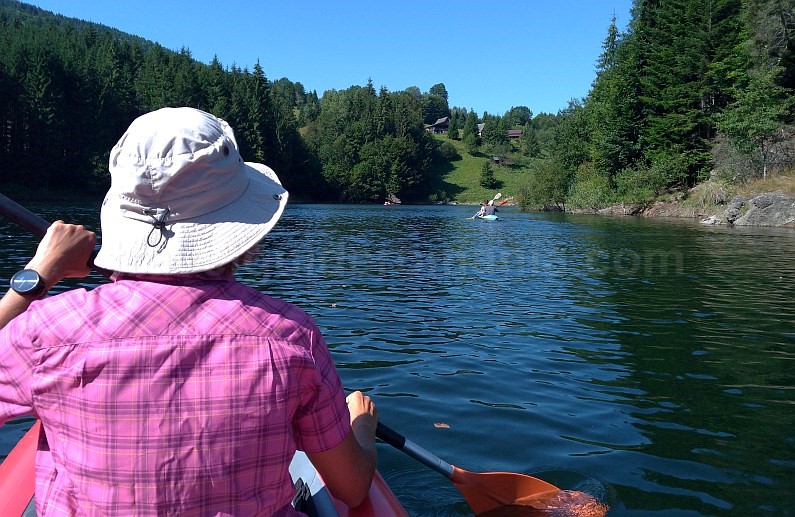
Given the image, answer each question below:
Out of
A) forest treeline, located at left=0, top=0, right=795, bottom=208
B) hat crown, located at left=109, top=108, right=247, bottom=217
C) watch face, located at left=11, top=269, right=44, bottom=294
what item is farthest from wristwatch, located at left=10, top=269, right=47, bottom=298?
forest treeline, located at left=0, top=0, right=795, bottom=208

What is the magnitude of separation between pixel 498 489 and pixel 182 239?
9.46 ft

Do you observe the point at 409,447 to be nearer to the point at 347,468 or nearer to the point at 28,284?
the point at 347,468

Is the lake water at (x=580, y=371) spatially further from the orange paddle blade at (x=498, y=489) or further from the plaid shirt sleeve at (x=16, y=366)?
the plaid shirt sleeve at (x=16, y=366)

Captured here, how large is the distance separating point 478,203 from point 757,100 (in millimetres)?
58193

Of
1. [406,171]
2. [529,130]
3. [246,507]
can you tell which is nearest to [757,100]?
[246,507]

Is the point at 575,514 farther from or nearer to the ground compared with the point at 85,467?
nearer to the ground

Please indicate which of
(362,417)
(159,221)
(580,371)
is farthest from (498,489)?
(580,371)

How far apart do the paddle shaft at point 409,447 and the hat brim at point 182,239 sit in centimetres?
175

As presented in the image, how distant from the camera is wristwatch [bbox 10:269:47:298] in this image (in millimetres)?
1947

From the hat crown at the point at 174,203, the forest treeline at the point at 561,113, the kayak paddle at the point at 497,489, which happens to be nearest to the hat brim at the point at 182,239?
the hat crown at the point at 174,203

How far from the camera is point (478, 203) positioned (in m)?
96.5

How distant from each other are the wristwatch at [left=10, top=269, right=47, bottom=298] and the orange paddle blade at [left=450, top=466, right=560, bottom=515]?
2548mm

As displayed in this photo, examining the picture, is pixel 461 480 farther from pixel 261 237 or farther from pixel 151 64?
pixel 151 64

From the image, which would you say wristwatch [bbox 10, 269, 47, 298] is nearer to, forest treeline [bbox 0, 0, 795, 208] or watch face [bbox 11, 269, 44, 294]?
watch face [bbox 11, 269, 44, 294]
